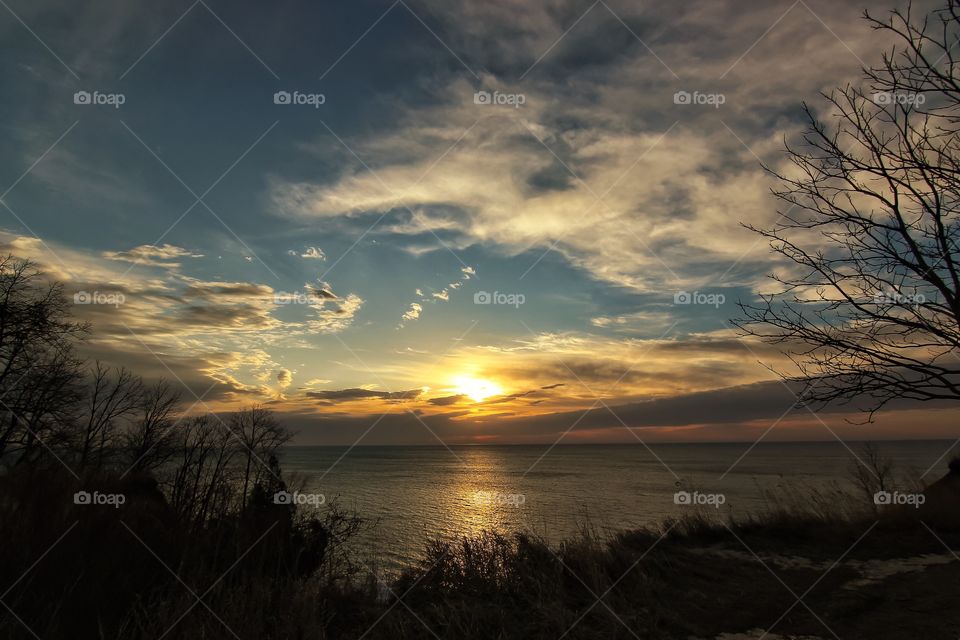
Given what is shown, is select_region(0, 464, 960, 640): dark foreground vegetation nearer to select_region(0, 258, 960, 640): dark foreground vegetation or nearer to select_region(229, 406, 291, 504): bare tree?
select_region(0, 258, 960, 640): dark foreground vegetation

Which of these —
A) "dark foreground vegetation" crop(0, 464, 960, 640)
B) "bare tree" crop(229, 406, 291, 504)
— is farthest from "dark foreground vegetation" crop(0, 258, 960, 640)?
"bare tree" crop(229, 406, 291, 504)

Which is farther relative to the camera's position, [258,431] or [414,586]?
[258,431]

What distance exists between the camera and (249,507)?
9.17 m

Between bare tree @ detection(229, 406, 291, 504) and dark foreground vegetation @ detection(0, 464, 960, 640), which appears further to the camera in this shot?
bare tree @ detection(229, 406, 291, 504)

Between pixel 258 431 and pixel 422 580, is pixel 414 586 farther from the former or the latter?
pixel 258 431

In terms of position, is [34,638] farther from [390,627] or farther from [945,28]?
[945,28]

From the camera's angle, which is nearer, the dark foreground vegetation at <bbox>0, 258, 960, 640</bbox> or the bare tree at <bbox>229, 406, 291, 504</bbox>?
the dark foreground vegetation at <bbox>0, 258, 960, 640</bbox>

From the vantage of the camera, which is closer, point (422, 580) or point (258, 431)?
point (422, 580)

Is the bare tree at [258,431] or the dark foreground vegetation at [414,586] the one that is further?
the bare tree at [258,431]

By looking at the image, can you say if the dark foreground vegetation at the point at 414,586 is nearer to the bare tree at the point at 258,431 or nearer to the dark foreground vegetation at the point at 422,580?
the dark foreground vegetation at the point at 422,580

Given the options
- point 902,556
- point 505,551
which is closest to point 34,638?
point 505,551

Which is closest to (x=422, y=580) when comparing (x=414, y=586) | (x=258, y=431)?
(x=414, y=586)

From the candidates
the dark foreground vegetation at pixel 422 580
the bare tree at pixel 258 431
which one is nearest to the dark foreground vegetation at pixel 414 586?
the dark foreground vegetation at pixel 422 580

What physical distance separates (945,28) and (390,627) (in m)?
8.31
